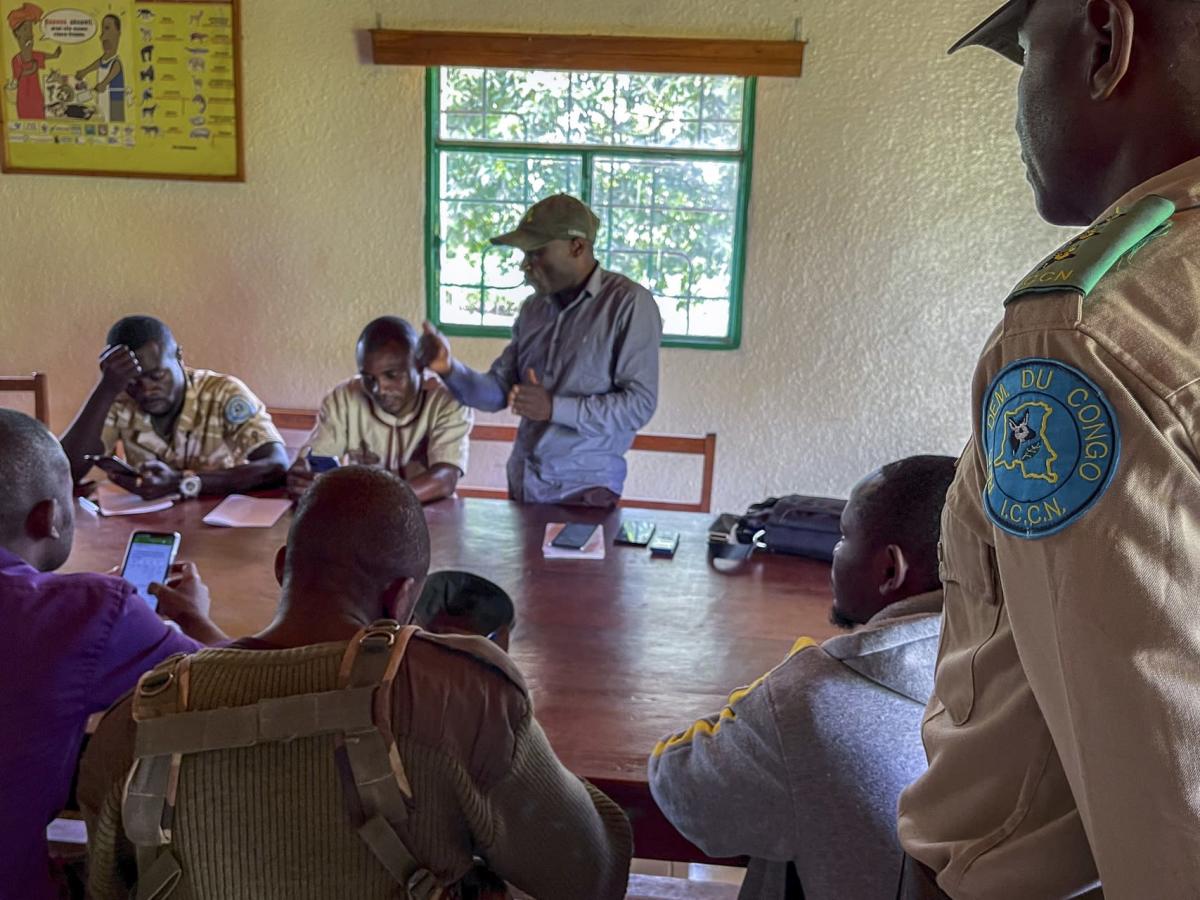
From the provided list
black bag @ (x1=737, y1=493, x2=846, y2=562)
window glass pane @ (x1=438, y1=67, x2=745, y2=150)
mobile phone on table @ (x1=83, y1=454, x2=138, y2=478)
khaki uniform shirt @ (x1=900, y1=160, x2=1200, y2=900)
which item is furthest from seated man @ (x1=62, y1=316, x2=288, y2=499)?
khaki uniform shirt @ (x1=900, y1=160, x2=1200, y2=900)

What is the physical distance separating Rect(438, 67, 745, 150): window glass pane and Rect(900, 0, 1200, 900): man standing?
3475 mm

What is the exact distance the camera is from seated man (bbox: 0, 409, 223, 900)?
4.29 feet

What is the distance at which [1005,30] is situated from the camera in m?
0.89

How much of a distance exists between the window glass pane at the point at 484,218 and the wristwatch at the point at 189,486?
178 cm

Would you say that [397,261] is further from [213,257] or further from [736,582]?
[736,582]

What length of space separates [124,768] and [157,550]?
3.77 feet

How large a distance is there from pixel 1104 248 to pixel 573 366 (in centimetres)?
260

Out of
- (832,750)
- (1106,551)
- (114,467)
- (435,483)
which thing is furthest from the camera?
(435,483)

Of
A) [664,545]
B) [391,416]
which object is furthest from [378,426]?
[664,545]

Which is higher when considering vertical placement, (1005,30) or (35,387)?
(1005,30)

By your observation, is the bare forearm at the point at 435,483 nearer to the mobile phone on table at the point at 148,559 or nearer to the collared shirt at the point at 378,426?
the collared shirt at the point at 378,426

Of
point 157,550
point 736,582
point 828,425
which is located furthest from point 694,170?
point 157,550

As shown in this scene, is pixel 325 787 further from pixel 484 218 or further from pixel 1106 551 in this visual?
pixel 484 218

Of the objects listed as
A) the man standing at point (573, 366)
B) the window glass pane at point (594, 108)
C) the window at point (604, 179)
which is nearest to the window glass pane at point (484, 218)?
the window at point (604, 179)
